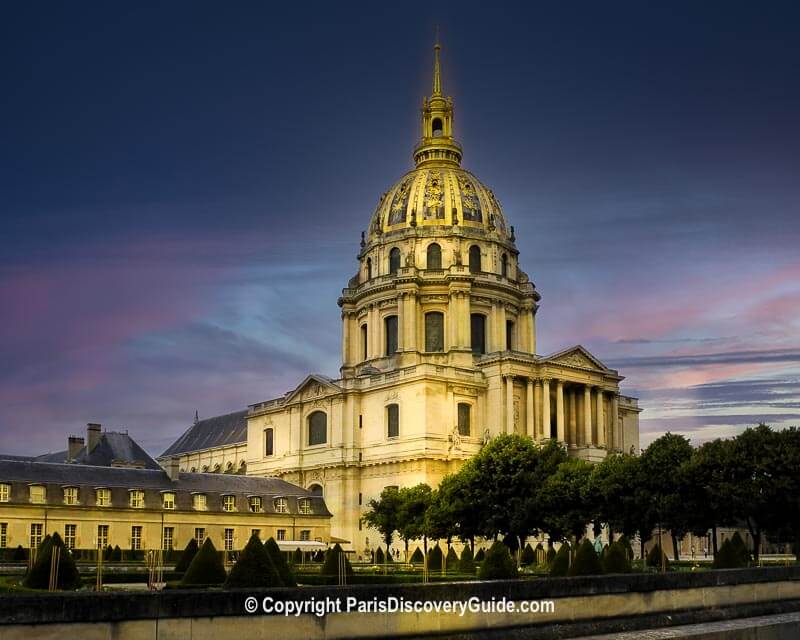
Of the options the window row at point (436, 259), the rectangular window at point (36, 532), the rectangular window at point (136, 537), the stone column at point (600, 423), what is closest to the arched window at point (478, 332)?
the window row at point (436, 259)

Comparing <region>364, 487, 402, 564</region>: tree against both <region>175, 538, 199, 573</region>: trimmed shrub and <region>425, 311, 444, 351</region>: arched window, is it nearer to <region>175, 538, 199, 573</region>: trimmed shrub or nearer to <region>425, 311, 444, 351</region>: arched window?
<region>425, 311, 444, 351</region>: arched window

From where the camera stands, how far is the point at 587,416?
319ft

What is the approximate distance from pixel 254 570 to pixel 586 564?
1197 cm

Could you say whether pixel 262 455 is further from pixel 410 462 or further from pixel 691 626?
pixel 691 626

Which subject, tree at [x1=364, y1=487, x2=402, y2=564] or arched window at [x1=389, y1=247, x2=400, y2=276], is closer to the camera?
tree at [x1=364, y1=487, x2=402, y2=564]

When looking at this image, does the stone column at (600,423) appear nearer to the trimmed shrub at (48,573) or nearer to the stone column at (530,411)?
the stone column at (530,411)

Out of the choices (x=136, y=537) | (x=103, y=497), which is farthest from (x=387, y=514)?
(x=103, y=497)

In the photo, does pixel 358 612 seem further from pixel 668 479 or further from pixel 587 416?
pixel 587 416

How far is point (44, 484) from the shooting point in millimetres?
71188

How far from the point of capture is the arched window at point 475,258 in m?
107

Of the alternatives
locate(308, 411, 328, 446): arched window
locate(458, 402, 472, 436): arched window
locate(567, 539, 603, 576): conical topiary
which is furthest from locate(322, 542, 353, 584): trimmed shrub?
locate(308, 411, 328, 446): arched window

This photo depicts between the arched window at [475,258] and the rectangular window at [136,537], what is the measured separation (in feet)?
150

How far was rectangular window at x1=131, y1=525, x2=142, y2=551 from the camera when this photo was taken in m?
74.6

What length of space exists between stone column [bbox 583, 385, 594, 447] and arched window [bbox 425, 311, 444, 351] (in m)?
14.8
